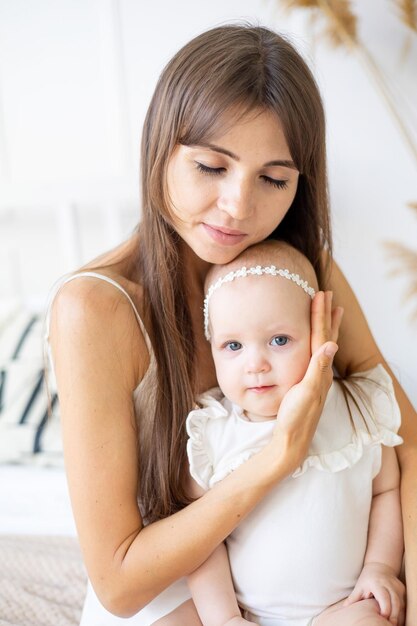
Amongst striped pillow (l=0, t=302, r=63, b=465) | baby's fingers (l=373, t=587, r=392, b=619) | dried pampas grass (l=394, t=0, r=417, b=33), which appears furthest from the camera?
striped pillow (l=0, t=302, r=63, b=465)

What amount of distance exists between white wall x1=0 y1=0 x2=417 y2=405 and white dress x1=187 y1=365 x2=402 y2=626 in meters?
0.89

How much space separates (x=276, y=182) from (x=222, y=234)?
0.13m

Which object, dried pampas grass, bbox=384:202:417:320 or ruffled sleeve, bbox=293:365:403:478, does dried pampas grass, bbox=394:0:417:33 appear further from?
ruffled sleeve, bbox=293:365:403:478

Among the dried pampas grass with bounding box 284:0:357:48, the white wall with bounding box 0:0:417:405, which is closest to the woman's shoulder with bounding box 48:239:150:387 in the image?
the white wall with bounding box 0:0:417:405

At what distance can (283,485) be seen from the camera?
46.7 inches

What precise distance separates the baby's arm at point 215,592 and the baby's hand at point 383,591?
0.18m

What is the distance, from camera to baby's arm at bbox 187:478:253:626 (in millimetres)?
1137

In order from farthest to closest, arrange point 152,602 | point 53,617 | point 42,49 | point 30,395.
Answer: point 42,49, point 30,395, point 53,617, point 152,602

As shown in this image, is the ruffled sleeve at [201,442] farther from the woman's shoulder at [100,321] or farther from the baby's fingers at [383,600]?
the baby's fingers at [383,600]

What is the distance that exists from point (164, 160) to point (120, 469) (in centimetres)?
51

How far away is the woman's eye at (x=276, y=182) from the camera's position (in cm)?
121

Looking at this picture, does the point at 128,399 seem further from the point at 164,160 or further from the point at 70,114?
the point at 70,114

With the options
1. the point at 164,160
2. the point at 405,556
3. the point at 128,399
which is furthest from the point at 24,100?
the point at 405,556

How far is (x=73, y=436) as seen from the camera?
→ 116 cm
